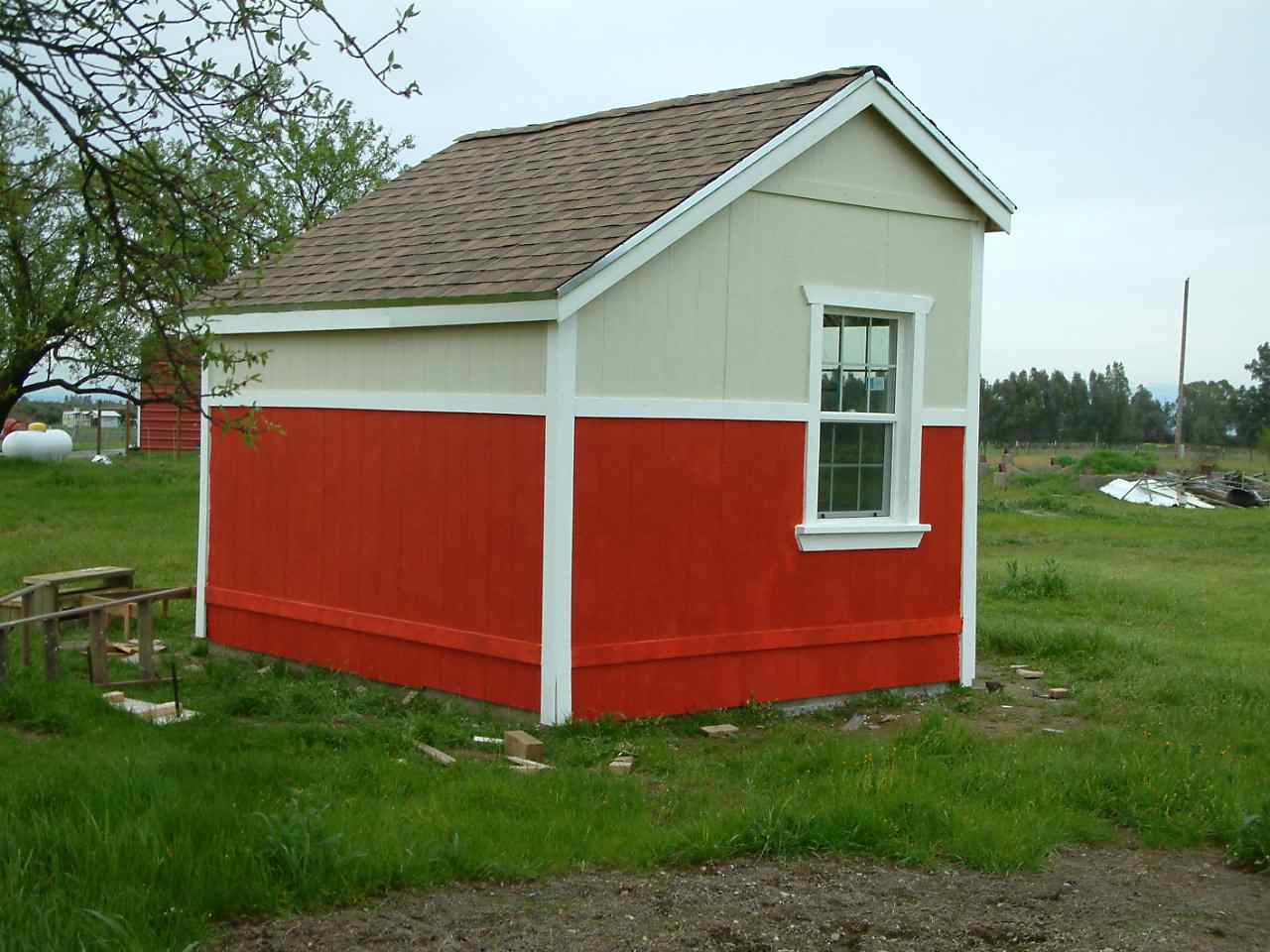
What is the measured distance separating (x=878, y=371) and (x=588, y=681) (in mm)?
3317

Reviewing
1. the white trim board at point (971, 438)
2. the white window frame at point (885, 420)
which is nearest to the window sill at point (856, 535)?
the white window frame at point (885, 420)

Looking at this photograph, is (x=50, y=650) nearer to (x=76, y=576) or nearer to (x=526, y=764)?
(x=76, y=576)

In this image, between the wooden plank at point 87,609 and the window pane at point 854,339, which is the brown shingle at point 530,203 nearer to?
the window pane at point 854,339

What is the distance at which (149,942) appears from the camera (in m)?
4.68

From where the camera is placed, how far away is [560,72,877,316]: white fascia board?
28.7 ft

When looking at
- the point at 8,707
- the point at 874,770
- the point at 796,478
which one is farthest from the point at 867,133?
the point at 8,707

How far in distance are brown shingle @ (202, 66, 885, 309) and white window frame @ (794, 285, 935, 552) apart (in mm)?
1364

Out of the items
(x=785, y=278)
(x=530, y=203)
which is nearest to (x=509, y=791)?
(x=785, y=278)

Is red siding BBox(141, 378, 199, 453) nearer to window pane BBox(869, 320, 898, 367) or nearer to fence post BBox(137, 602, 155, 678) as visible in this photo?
fence post BBox(137, 602, 155, 678)

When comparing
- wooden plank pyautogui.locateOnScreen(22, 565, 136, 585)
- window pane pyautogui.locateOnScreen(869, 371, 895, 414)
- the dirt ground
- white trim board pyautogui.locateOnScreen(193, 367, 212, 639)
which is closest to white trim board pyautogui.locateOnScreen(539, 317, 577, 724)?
window pane pyautogui.locateOnScreen(869, 371, 895, 414)

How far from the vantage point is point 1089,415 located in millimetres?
85062

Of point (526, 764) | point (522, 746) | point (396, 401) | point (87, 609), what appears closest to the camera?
point (526, 764)

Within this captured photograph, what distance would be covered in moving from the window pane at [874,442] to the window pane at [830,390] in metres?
0.33

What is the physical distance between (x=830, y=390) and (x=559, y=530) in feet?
8.32
